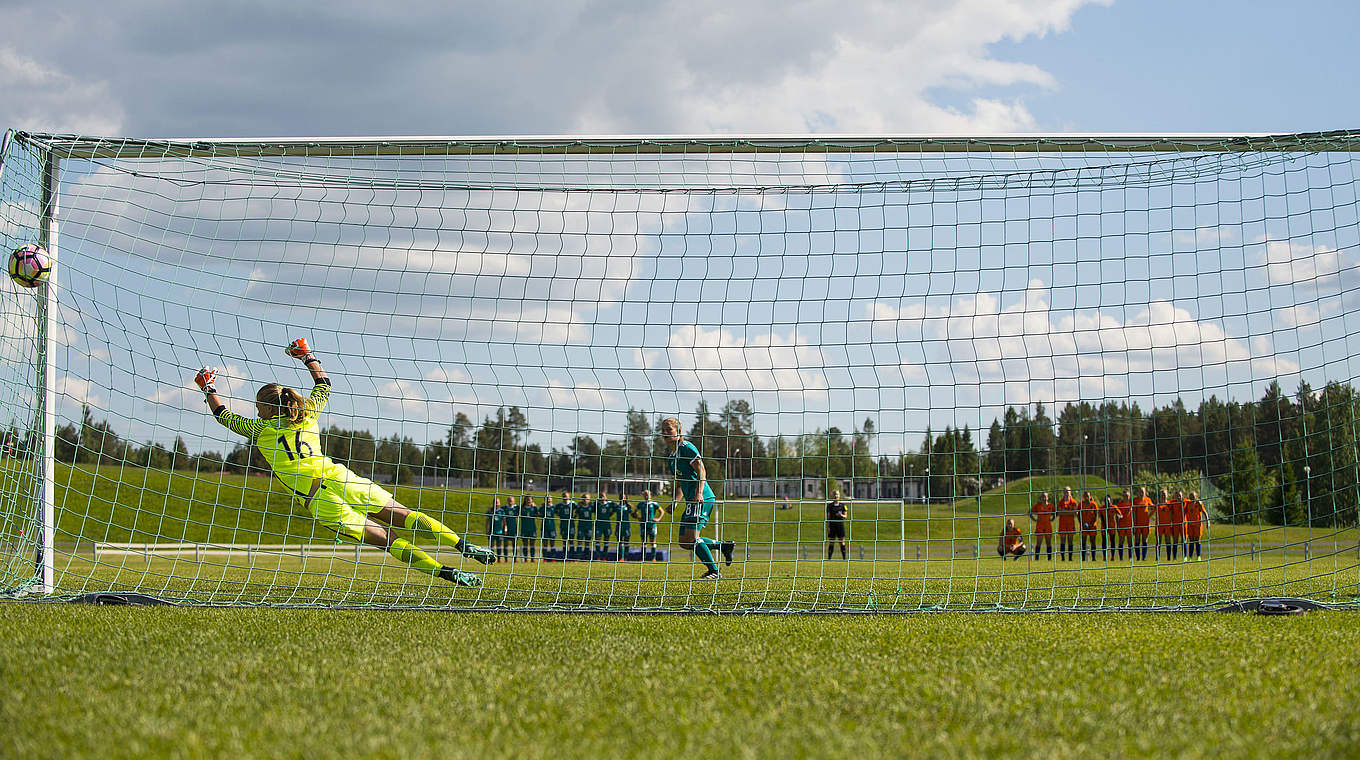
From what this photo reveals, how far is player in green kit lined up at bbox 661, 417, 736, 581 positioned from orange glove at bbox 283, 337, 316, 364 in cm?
289

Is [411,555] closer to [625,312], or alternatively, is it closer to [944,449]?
[625,312]

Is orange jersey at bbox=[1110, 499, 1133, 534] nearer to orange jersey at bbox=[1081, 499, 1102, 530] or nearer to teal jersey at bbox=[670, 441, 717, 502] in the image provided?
orange jersey at bbox=[1081, 499, 1102, 530]

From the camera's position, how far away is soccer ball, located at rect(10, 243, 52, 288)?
635 cm

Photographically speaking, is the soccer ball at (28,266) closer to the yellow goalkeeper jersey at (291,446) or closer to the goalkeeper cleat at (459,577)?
the yellow goalkeeper jersey at (291,446)

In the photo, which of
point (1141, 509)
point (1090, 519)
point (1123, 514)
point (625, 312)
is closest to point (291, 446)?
point (625, 312)

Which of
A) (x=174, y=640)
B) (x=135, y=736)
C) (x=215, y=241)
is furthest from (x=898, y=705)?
(x=215, y=241)

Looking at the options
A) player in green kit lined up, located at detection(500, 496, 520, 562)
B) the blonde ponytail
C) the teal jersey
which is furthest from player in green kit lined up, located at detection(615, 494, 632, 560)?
the blonde ponytail

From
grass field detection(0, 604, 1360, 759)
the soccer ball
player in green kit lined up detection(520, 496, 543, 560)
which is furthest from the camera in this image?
player in green kit lined up detection(520, 496, 543, 560)

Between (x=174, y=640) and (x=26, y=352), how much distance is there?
12.0 feet

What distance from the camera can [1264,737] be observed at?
101 inches

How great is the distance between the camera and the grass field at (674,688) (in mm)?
2529

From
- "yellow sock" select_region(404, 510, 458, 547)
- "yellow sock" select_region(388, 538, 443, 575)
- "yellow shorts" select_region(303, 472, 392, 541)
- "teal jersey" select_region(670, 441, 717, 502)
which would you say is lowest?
"yellow sock" select_region(388, 538, 443, 575)

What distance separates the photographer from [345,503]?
6508 mm

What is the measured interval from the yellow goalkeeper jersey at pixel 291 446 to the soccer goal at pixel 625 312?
2 centimetres
